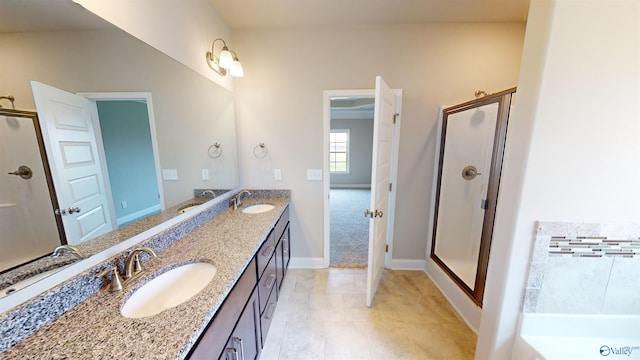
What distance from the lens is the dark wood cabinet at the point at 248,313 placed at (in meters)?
0.89

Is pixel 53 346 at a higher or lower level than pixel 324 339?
higher

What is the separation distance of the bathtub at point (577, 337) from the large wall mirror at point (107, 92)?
2201 millimetres

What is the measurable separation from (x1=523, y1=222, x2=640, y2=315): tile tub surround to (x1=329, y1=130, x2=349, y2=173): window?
6.49 m

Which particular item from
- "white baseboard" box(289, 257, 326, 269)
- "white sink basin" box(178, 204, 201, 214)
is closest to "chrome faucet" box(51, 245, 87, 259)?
"white sink basin" box(178, 204, 201, 214)

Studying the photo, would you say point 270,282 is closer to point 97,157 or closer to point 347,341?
point 347,341

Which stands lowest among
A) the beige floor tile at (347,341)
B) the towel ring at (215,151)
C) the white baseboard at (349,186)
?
the beige floor tile at (347,341)

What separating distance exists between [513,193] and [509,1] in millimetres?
1924

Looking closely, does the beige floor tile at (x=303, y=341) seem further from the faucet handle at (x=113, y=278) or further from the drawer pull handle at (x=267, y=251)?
the faucet handle at (x=113, y=278)

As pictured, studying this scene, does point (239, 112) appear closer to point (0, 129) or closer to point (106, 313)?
point (0, 129)

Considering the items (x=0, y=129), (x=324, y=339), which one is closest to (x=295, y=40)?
(x=0, y=129)

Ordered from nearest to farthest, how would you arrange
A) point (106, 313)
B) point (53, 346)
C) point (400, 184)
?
point (53, 346) → point (106, 313) → point (400, 184)

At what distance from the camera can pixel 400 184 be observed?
2.50 meters

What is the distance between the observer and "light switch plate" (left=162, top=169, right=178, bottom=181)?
4.89ft

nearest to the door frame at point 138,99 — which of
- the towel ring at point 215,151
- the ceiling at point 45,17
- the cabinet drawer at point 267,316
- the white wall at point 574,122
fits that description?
the ceiling at point 45,17
